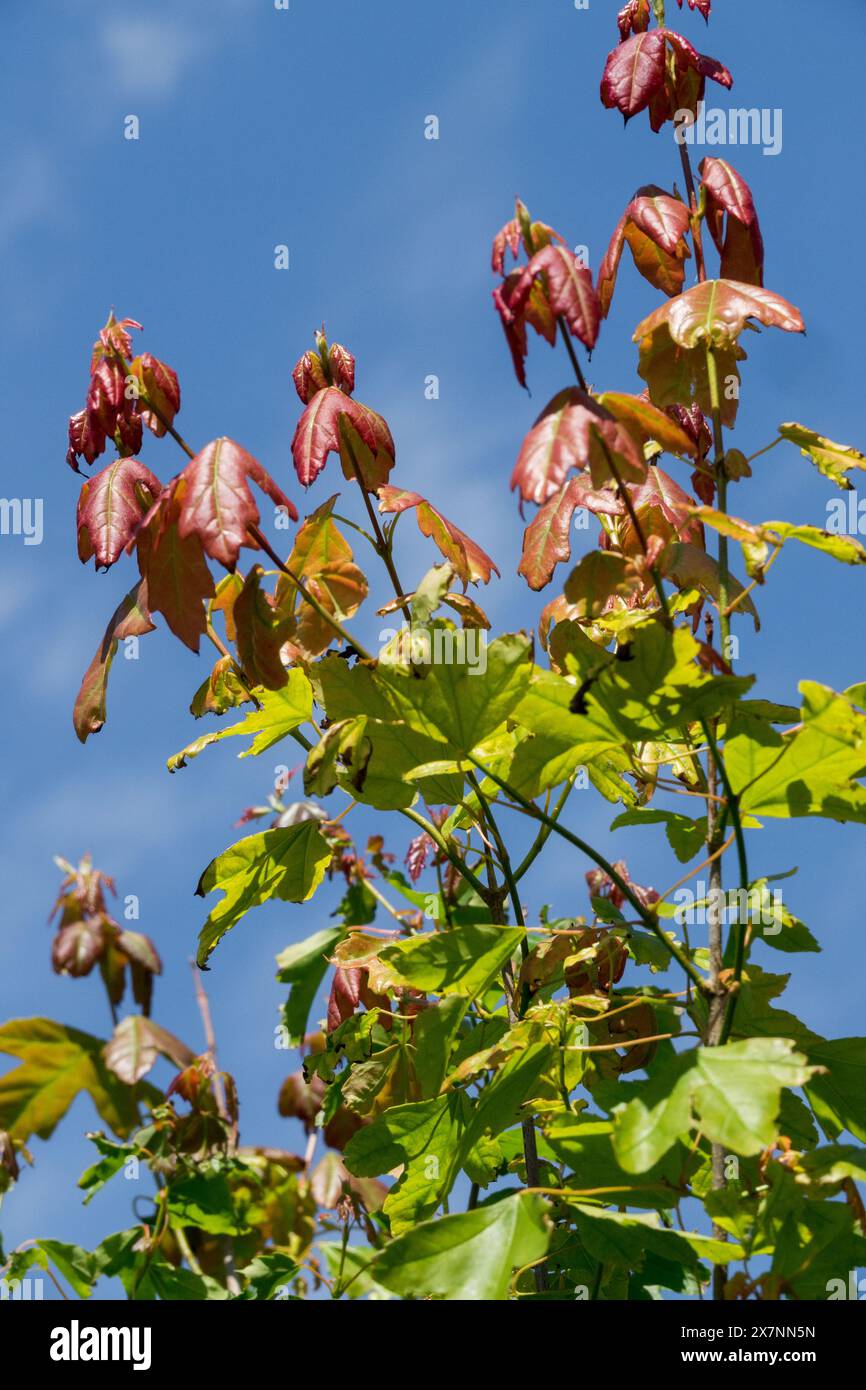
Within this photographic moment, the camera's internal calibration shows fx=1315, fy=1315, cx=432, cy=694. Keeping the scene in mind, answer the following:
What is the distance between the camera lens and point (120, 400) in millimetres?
1905

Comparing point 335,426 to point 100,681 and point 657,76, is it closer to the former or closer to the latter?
point 100,681

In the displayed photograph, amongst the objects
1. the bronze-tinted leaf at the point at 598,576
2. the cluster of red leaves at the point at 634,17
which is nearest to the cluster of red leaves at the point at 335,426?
the bronze-tinted leaf at the point at 598,576

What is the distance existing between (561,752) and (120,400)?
2.73 ft

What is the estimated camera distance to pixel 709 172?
1.94 m

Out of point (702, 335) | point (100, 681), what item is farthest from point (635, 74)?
point (100, 681)

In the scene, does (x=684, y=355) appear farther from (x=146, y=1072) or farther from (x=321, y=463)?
(x=146, y=1072)

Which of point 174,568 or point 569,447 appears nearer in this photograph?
point 569,447

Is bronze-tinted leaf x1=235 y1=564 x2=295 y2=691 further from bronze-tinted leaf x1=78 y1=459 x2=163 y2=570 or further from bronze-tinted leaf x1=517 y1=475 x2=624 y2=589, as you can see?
bronze-tinted leaf x1=517 y1=475 x2=624 y2=589

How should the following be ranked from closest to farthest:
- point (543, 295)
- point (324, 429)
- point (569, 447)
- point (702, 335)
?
point (569, 447)
point (543, 295)
point (702, 335)
point (324, 429)

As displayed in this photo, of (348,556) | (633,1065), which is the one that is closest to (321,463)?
(348,556)

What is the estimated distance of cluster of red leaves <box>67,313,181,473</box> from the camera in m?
1.91

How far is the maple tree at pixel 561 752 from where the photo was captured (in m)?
1.46

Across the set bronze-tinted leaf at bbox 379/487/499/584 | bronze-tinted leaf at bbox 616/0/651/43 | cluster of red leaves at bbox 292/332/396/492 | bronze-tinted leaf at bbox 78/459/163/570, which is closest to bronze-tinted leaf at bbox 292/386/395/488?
cluster of red leaves at bbox 292/332/396/492
